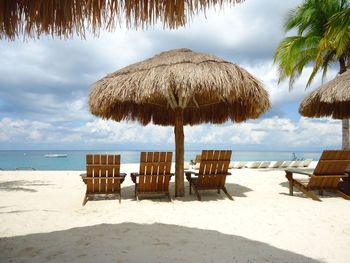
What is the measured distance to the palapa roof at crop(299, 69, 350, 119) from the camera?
25.4 ft

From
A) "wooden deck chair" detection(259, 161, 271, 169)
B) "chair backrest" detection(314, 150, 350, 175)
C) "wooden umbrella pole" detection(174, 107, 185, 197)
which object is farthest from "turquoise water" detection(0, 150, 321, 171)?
"chair backrest" detection(314, 150, 350, 175)

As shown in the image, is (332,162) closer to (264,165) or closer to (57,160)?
(264,165)

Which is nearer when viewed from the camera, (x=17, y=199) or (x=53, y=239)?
(x=53, y=239)

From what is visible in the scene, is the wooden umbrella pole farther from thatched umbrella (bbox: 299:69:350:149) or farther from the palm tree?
the palm tree

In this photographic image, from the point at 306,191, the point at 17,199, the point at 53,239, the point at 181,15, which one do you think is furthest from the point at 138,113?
the point at 181,15

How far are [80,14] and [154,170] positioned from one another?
3.86 m

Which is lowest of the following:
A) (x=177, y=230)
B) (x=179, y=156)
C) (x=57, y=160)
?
(x=57, y=160)

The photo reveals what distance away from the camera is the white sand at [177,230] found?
2.89 metres

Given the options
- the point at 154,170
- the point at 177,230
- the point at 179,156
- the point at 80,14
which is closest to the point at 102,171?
the point at 154,170

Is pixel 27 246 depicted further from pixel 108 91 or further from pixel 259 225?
pixel 108 91

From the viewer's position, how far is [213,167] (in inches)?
234

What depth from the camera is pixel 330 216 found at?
455 cm

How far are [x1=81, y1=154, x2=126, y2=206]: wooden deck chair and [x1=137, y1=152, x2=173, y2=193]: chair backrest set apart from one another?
45 centimetres

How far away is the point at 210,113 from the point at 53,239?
576 centimetres
